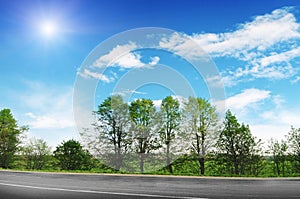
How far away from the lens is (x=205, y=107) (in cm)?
2545

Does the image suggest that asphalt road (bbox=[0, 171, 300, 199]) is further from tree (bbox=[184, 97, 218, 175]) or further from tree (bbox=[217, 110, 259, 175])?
tree (bbox=[217, 110, 259, 175])

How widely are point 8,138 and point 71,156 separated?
367 inches

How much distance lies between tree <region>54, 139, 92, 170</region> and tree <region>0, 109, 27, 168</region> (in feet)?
20.1

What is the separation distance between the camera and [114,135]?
1045 inches

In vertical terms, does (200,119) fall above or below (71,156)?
above

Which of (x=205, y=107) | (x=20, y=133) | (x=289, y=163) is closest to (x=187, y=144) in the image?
(x=205, y=107)

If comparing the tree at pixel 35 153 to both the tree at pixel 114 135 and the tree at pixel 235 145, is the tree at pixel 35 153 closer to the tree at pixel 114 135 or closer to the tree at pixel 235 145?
the tree at pixel 114 135

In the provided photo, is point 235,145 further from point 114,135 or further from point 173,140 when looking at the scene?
→ point 114,135

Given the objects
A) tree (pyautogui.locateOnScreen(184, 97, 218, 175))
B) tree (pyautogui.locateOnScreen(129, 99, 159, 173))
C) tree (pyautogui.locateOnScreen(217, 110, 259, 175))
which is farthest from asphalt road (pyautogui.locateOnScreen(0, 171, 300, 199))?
tree (pyautogui.locateOnScreen(217, 110, 259, 175))

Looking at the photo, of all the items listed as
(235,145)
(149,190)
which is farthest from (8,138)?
(149,190)

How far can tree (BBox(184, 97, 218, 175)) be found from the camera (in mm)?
24922

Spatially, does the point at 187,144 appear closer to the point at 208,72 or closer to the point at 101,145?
the point at 101,145

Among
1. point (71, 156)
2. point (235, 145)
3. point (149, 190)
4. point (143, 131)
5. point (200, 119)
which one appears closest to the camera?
point (149, 190)

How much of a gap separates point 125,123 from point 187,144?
640cm
